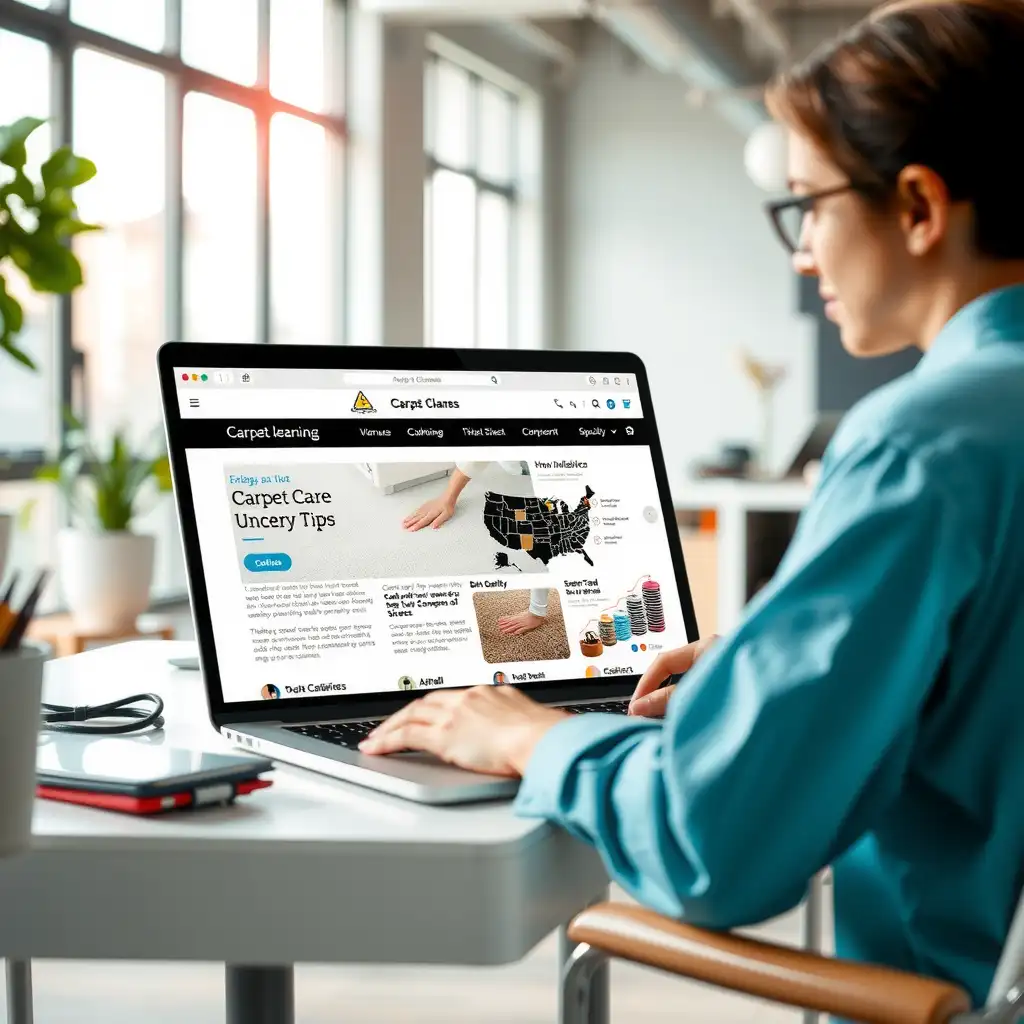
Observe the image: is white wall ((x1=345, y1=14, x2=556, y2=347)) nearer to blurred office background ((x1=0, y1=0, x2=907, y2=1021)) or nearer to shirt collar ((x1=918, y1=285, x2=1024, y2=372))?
blurred office background ((x1=0, y1=0, x2=907, y2=1021))

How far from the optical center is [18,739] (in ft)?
2.51

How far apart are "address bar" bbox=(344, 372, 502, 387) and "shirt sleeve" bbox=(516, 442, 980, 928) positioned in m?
0.54

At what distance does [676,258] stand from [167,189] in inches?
189

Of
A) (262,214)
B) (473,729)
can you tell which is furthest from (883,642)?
(262,214)

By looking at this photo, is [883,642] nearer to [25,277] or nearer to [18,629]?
[18,629]

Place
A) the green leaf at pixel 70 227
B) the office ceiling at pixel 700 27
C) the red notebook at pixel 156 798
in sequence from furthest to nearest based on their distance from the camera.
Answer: the office ceiling at pixel 700 27 < the green leaf at pixel 70 227 < the red notebook at pixel 156 798

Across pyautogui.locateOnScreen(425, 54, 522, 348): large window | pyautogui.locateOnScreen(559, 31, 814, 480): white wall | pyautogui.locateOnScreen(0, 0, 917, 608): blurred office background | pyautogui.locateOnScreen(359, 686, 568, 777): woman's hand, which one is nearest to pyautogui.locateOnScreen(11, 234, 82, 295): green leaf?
pyautogui.locateOnScreen(359, 686, 568, 777): woman's hand

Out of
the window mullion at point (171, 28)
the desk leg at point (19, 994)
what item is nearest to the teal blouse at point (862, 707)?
the desk leg at point (19, 994)

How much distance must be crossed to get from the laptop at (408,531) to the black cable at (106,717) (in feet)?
0.30

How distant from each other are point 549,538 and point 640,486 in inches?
4.7

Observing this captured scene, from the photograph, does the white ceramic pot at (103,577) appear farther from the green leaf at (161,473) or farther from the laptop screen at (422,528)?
the laptop screen at (422,528)

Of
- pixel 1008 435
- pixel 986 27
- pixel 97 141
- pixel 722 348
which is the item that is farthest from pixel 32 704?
pixel 722 348

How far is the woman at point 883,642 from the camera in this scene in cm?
82

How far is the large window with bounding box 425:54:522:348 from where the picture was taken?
872 centimetres
